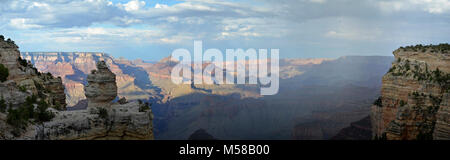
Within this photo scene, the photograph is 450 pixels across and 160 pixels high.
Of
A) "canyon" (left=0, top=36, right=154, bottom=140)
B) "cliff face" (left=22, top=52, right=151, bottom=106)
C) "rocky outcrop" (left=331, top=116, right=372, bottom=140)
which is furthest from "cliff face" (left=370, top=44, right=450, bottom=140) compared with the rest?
"cliff face" (left=22, top=52, right=151, bottom=106)

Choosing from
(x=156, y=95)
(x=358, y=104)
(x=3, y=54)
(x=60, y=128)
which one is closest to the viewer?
(x=60, y=128)

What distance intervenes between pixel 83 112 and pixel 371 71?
191 meters

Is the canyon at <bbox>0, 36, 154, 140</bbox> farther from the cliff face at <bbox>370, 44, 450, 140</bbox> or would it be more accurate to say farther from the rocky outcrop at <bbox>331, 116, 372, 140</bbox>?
the rocky outcrop at <bbox>331, 116, 372, 140</bbox>

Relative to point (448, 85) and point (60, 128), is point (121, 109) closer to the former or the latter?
point (60, 128)

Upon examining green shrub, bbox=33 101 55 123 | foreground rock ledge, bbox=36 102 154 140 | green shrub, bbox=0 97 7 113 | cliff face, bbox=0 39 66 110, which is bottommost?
foreground rock ledge, bbox=36 102 154 140

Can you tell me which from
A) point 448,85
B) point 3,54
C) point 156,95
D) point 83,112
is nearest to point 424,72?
point 448,85

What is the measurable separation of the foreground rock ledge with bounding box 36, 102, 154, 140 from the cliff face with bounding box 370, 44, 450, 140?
1618 cm

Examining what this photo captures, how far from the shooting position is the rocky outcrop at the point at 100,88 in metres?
17.0

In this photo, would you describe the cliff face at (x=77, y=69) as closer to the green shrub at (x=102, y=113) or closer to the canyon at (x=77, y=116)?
the canyon at (x=77, y=116)

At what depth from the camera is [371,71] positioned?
604 feet

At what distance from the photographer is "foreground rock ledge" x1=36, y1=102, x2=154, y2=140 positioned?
15.2 metres

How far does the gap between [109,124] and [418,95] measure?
19.3m

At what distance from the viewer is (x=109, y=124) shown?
16469mm

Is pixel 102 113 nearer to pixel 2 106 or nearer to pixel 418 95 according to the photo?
pixel 2 106
